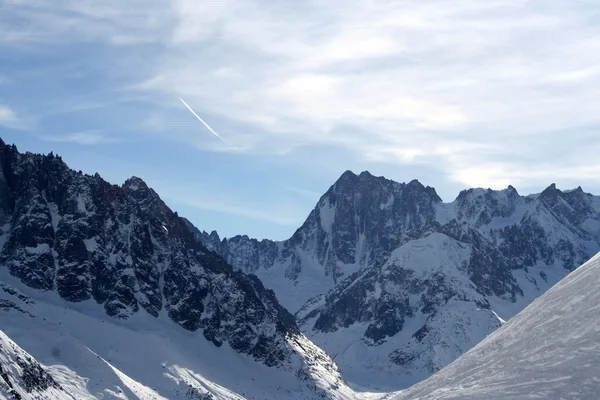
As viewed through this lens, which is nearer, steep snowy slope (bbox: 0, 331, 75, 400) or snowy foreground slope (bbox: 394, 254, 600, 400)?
snowy foreground slope (bbox: 394, 254, 600, 400)

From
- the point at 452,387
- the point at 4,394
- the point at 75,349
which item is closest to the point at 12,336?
the point at 75,349

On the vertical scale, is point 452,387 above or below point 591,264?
below

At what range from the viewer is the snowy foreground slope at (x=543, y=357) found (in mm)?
55031

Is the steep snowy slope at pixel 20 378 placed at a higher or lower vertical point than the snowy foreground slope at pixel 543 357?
lower

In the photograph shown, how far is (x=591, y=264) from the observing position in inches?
2689

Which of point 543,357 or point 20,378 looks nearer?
point 543,357

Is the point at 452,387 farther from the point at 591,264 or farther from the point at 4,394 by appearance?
the point at 4,394

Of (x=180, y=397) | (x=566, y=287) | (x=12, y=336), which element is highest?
(x=566, y=287)

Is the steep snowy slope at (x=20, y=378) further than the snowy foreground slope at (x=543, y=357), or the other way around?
the steep snowy slope at (x=20, y=378)

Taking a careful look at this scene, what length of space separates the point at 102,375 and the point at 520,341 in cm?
12548

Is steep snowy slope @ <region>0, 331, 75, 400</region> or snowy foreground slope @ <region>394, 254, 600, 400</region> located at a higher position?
snowy foreground slope @ <region>394, 254, 600, 400</region>

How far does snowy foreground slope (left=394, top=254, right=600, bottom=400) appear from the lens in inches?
2167

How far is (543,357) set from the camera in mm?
58875

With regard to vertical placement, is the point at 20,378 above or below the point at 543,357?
below
